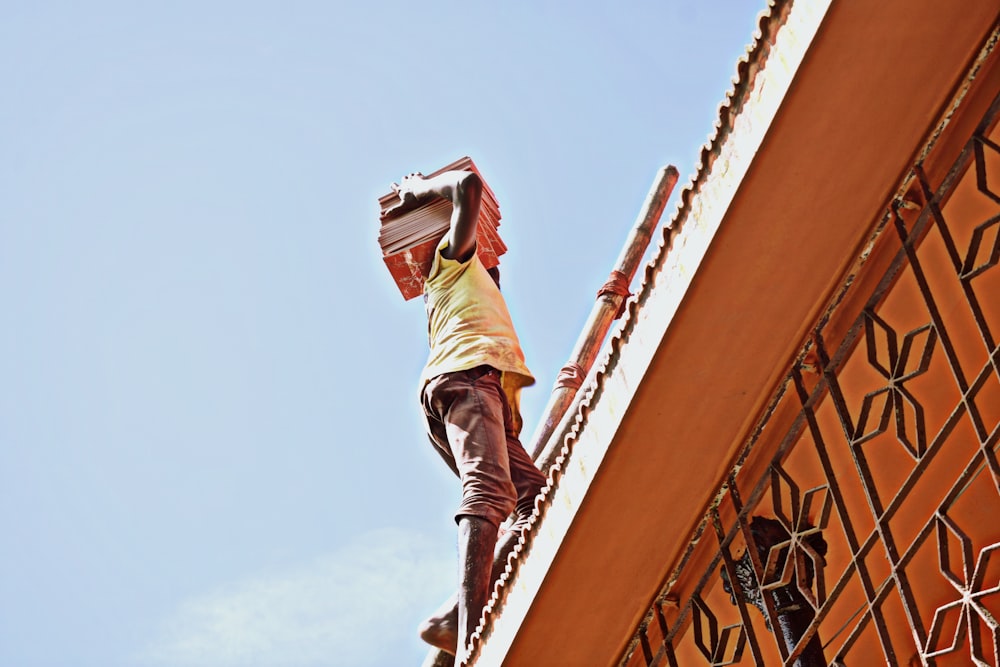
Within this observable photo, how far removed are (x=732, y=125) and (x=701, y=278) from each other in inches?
19.3

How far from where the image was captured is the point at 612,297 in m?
8.20

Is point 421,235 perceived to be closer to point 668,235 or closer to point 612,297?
point 668,235

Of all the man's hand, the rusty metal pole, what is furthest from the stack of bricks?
the rusty metal pole

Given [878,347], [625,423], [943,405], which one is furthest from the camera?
[943,405]

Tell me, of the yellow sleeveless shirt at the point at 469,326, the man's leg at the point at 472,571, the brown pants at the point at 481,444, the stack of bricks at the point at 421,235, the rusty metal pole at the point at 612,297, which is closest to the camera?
the man's leg at the point at 472,571

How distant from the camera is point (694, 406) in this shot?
13.3ft

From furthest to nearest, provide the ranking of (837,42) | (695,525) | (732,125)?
(695,525) → (732,125) → (837,42)

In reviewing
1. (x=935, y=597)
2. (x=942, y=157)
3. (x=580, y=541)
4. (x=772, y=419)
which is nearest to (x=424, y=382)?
(x=580, y=541)

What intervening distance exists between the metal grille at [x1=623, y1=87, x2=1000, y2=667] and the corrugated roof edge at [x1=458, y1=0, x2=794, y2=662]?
1.86ft

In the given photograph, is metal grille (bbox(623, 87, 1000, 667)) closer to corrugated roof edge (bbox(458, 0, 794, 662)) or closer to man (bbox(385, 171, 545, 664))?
corrugated roof edge (bbox(458, 0, 794, 662))

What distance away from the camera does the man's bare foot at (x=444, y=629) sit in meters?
4.57

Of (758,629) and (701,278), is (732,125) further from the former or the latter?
(758,629)

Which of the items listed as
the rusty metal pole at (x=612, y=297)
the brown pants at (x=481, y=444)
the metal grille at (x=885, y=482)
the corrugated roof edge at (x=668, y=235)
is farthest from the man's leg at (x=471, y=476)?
the rusty metal pole at (x=612, y=297)

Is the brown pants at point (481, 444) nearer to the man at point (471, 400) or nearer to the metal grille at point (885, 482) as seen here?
the man at point (471, 400)
